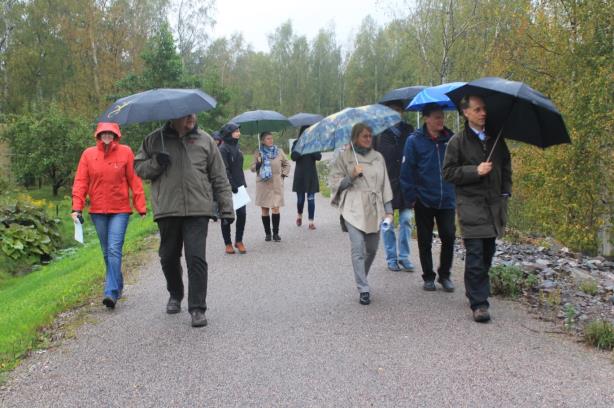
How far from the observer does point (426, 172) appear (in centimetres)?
611

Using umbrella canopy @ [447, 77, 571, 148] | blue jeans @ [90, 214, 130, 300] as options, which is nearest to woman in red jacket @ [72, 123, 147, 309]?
blue jeans @ [90, 214, 130, 300]

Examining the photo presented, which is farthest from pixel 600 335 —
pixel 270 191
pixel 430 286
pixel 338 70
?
pixel 338 70

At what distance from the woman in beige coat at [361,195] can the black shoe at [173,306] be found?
181cm

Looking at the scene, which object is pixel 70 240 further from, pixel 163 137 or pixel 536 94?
pixel 536 94

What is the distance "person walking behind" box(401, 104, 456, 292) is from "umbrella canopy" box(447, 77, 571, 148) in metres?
0.89

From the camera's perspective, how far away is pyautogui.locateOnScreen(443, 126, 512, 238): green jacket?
16.7 feet

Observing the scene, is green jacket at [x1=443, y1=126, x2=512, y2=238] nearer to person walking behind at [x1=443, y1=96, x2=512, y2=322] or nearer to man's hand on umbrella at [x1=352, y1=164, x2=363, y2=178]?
person walking behind at [x1=443, y1=96, x2=512, y2=322]

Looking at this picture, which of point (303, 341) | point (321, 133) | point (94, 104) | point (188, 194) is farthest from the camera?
point (94, 104)

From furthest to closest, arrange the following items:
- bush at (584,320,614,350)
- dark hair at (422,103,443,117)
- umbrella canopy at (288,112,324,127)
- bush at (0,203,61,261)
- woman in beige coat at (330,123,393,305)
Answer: bush at (0,203,61,261) → umbrella canopy at (288,112,324,127) → dark hair at (422,103,443,117) → woman in beige coat at (330,123,393,305) → bush at (584,320,614,350)

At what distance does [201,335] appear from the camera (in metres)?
4.94

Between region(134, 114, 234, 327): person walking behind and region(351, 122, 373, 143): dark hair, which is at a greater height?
region(351, 122, 373, 143): dark hair

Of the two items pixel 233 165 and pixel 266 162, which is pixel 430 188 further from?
pixel 266 162

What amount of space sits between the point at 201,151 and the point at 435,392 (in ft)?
9.65

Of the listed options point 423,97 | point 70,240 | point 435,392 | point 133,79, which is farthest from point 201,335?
point 133,79
